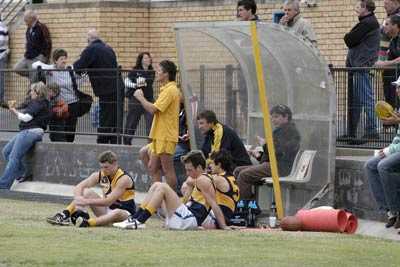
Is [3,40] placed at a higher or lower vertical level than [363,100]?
higher

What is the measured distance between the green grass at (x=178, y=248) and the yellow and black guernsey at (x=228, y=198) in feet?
2.49

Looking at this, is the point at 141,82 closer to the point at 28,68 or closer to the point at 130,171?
the point at 130,171

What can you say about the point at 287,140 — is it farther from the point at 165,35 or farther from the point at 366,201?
the point at 165,35

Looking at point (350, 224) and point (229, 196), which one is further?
point (229, 196)

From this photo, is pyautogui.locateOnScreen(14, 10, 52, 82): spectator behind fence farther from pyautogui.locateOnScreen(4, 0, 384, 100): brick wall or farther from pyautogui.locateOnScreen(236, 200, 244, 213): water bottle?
pyautogui.locateOnScreen(236, 200, 244, 213): water bottle

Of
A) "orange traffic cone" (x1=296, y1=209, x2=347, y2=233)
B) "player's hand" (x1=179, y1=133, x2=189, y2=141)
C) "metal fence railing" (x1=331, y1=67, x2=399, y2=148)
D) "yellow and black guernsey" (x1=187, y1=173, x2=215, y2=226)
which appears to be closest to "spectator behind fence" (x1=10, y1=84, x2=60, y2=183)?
"player's hand" (x1=179, y1=133, x2=189, y2=141)

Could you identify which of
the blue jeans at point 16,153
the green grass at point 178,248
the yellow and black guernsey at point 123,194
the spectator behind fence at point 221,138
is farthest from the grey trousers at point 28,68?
the green grass at point 178,248

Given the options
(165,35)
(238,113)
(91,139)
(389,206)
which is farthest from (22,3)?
(389,206)

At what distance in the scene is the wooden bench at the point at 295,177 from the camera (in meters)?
17.8

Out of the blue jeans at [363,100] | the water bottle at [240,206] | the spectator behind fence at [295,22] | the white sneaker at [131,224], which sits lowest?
the white sneaker at [131,224]

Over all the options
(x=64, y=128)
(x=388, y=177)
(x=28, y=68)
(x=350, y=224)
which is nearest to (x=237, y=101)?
(x=350, y=224)

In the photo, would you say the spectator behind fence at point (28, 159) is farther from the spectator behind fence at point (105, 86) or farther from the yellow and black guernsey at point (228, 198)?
the yellow and black guernsey at point (228, 198)

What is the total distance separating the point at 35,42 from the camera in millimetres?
25844

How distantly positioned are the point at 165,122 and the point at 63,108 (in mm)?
4151
